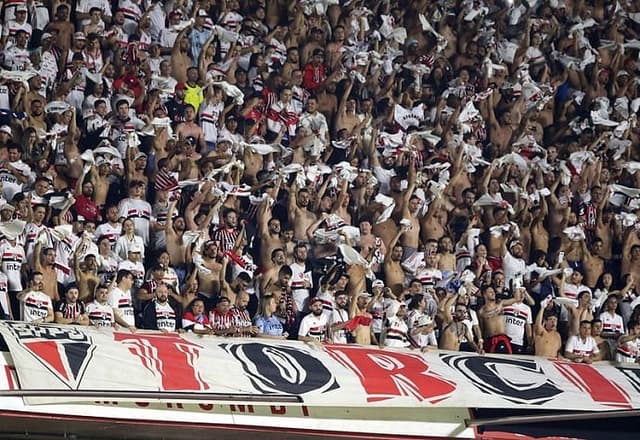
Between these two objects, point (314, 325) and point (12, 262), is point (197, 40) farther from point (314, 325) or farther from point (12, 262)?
point (12, 262)

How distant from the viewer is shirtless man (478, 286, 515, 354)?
45.0 ft

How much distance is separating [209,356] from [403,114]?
544cm

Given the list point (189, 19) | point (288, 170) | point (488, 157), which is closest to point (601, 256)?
point (488, 157)

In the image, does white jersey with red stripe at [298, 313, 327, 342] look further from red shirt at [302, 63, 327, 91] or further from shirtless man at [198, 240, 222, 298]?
red shirt at [302, 63, 327, 91]

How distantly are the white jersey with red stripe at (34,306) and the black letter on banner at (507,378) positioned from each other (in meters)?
3.89

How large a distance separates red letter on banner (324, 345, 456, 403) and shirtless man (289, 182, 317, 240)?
175cm

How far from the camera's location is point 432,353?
12875 millimetres

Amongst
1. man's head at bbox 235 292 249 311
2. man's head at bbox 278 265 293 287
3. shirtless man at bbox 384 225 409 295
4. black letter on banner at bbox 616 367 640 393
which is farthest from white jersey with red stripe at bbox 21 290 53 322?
black letter on banner at bbox 616 367 640 393

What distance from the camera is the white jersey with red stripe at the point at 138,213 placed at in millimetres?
12914

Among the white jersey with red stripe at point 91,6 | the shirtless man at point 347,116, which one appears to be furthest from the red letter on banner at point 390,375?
the white jersey with red stripe at point 91,6

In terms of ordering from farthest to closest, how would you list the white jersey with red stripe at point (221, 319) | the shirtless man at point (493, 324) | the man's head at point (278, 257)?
the shirtless man at point (493, 324) → the man's head at point (278, 257) → the white jersey with red stripe at point (221, 319)

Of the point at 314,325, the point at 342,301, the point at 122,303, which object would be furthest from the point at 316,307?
the point at 122,303

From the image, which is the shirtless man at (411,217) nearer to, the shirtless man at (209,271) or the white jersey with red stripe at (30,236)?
the shirtless man at (209,271)

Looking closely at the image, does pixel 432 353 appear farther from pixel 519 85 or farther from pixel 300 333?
pixel 519 85
